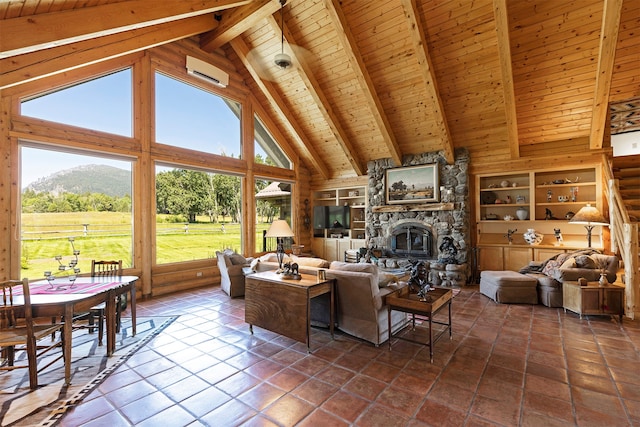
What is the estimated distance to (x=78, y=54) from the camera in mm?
4062

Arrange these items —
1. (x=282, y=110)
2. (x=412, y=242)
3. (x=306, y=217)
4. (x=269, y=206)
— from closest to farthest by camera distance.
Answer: (x=282, y=110), (x=412, y=242), (x=269, y=206), (x=306, y=217)

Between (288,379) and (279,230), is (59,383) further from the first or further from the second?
(279,230)

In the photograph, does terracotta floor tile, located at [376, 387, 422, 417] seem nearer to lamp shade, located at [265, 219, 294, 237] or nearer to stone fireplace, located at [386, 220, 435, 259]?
lamp shade, located at [265, 219, 294, 237]

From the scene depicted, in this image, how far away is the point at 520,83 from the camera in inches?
216

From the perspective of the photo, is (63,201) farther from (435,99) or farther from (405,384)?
(435,99)

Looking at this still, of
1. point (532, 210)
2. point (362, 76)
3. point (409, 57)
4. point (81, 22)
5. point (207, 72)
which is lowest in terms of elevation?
point (532, 210)

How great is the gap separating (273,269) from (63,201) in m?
3.70

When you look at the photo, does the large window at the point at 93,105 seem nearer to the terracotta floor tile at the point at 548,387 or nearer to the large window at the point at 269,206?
the large window at the point at 269,206

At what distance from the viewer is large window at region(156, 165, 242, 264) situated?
5.91m

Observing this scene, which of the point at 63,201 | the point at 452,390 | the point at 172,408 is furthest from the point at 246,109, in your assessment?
the point at 452,390

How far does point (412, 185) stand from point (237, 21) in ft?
17.3

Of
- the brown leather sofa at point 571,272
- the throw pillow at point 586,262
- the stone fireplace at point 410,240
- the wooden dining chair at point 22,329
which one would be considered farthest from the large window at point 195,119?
the throw pillow at point 586,262

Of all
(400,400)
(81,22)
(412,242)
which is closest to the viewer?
(400,400)

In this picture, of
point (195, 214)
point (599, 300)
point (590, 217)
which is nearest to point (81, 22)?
point (195, 214)
